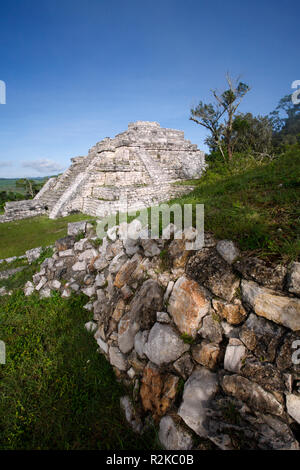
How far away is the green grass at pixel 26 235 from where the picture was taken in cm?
714

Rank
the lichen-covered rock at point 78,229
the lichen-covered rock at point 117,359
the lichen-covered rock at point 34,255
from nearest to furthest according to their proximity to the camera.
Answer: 1. the lichen-covered rock at point 117,359
2. the lichen-covered rock at point 78,229
3. the lichen-covered rock at point 34,255

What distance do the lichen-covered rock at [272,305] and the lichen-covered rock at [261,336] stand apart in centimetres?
6

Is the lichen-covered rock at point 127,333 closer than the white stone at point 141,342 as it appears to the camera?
No

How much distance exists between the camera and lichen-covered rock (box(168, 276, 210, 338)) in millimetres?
1948

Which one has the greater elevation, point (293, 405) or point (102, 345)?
point (293, 405)

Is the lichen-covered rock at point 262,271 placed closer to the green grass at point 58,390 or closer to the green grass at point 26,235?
the green grass at point 58,390

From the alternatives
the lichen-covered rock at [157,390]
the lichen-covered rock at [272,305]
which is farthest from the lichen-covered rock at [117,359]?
the lichen-covered rock at [272,305]

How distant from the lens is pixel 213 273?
201cm

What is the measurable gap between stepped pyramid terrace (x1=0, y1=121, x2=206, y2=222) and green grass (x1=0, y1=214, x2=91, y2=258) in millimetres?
1413

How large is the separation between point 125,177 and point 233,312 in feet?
40.9

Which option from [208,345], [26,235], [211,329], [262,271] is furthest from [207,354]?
[26,235]

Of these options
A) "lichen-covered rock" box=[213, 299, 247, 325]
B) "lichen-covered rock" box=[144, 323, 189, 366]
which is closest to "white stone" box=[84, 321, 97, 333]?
"lichen-covered rock" box=[144, 323, 189, 366]

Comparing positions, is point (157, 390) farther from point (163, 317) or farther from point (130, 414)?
point (163, 317)
